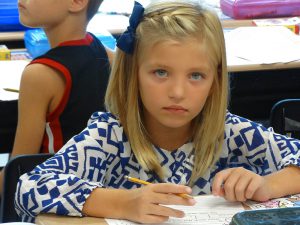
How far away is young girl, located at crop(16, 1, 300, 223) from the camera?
1.32 m

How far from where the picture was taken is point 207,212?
4.11ft

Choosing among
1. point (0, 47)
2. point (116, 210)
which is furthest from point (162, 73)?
point (0, 47)

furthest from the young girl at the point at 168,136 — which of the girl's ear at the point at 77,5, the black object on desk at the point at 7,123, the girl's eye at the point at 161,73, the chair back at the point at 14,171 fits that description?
the black object on desk at the point at 7,123

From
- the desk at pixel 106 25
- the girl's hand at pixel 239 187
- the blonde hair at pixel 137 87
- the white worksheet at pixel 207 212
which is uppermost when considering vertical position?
the blonde hair at pixel 137 87

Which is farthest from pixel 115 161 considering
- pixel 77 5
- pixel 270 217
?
pixel 77 5

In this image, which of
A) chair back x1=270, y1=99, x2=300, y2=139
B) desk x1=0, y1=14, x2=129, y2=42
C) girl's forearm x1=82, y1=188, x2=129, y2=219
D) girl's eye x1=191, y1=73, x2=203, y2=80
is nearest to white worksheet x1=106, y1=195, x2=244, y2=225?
girl's forearm x1=82, y1=188, x2=129, y2=219

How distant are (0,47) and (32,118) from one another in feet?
3.27

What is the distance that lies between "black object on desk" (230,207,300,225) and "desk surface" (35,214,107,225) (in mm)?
345

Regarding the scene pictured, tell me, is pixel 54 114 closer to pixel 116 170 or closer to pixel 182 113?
pixel 116 170

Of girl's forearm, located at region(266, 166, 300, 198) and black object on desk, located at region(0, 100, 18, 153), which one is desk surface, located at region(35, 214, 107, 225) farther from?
black object on desk, located at region(0, 100, 18, 153)

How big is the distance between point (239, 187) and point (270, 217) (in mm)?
355

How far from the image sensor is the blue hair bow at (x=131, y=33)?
1487 millimetres

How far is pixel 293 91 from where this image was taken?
119 inches

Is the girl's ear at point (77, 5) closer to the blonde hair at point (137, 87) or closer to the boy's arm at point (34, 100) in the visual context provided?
the boy's arm at point (34, 100)
